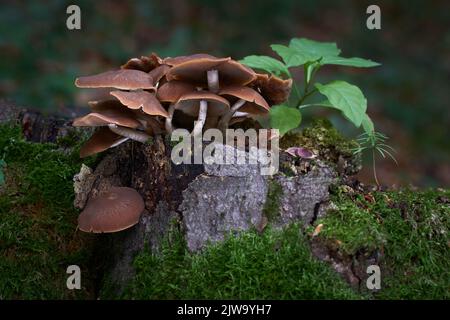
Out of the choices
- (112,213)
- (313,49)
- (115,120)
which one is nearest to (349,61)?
(313,49)

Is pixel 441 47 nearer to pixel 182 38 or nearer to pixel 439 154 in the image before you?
pixel 439 154

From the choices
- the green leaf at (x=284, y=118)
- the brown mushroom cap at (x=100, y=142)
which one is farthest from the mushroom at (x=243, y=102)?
the brown mushroom cap at (x=100, y=142)

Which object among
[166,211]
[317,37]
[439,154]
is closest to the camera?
[166,211]

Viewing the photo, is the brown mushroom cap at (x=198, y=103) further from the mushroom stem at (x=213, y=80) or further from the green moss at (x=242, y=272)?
the green moss at (x=242, y=272)

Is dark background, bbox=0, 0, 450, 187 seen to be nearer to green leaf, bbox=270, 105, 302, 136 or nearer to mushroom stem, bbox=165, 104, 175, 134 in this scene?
mushroom stem, bbox=165, 104, 175, 134

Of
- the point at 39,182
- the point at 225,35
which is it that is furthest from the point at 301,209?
the point at 225,35

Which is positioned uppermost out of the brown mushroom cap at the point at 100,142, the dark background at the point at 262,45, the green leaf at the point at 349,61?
the dark background at the point at 262,45
